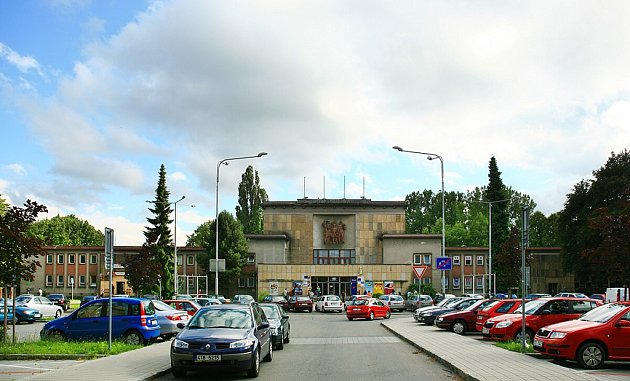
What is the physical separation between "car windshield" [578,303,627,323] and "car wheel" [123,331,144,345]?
1335cm

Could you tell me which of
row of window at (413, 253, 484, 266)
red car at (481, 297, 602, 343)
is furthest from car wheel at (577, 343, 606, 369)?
row of window at (413, 253, 484, 266)

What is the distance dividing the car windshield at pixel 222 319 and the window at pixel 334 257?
2985 inches

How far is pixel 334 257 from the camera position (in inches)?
3649

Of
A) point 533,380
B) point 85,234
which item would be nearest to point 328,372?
point 533,380

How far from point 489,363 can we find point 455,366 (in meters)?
0.97

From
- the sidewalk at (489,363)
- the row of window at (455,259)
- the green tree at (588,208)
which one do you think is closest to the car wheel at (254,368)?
the sidewalk at (489,363)

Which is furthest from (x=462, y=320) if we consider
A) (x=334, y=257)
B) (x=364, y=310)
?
(x=334, y=257)

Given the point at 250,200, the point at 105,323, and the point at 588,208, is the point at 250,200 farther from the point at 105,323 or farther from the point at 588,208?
the point at 105,323

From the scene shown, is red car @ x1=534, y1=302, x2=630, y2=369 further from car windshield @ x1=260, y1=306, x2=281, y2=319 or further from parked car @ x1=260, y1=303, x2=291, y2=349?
car windshield @ x1=260, y1=306, x2=281, y2=319

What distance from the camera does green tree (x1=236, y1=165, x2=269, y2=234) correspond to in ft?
331

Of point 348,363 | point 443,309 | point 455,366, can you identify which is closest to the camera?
point 455,366

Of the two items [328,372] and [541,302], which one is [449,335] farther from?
[328,372]

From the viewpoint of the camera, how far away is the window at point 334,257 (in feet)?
303

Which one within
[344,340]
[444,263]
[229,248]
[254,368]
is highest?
[229,248]
